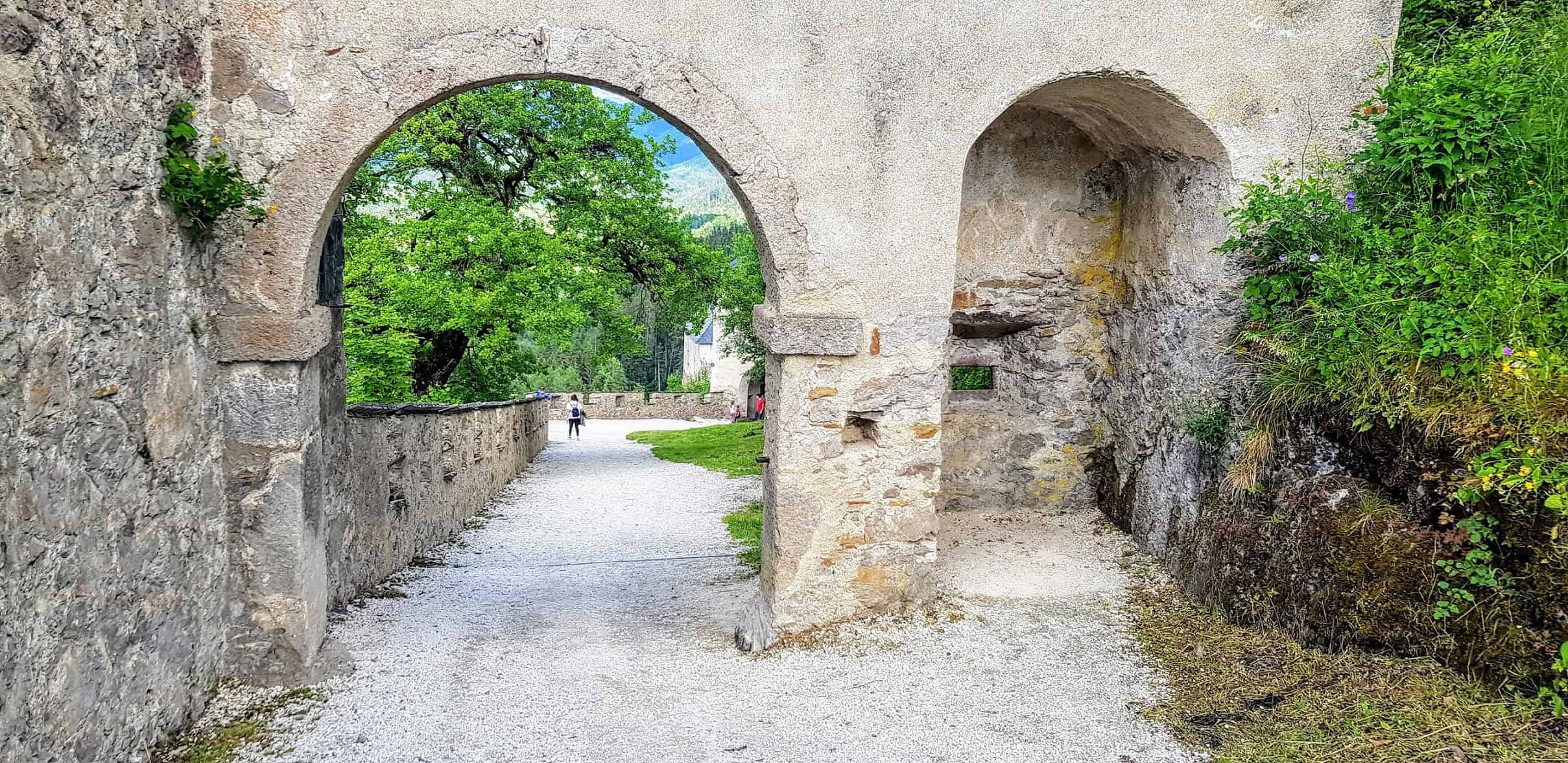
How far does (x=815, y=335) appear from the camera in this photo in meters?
4.35

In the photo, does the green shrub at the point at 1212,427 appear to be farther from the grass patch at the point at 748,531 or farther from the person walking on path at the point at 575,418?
the person walking on path at the point at 575,418

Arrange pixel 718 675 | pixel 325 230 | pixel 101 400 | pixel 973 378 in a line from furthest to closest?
pixel 973 378 < pixel 718 675 < pixel 325 230 < pixel 101 400

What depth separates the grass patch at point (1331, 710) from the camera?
2.98 m

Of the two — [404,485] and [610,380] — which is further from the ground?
[610,380]

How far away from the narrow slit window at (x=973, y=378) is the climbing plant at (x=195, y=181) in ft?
17.1

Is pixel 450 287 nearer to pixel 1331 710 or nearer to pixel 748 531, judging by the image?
pixel 748 531

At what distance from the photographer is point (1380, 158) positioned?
425 centimetres

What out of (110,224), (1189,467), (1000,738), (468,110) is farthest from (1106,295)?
(468,110)

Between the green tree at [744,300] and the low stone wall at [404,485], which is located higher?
the green tree at [744,300]

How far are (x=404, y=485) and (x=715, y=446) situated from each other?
31.2ft

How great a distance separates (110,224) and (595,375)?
35400mm

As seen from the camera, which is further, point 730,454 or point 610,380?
point 610,380

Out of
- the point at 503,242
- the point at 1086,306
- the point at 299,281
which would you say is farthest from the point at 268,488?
the point at 503,242

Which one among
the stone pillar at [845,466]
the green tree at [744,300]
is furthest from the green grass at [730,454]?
the stone pillar at [845,466]
